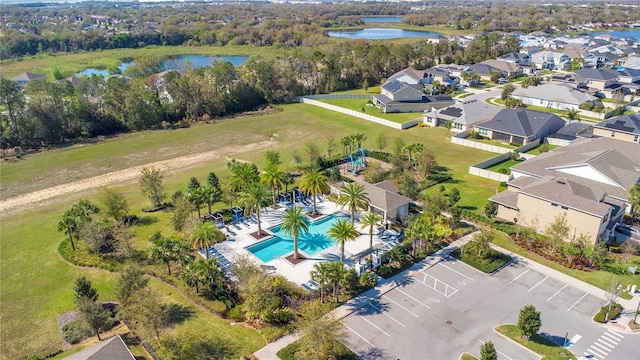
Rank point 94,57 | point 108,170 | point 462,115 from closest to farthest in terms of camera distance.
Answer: point 108,170 → point 462,115 → point 94,57

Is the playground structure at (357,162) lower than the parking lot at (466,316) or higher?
higher

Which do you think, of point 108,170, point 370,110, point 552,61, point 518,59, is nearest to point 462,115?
point 370,110

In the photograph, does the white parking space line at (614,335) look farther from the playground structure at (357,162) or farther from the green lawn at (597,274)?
the playground structure at (357,162)

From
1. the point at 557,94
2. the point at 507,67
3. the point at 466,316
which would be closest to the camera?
the point at 466,316

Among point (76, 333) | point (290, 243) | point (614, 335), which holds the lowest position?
point (290, 243)

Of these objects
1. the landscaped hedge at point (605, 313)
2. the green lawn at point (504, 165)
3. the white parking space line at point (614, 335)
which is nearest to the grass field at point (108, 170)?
the green lawn at point (504, 165)

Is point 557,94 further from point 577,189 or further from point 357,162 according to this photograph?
point 577,189
